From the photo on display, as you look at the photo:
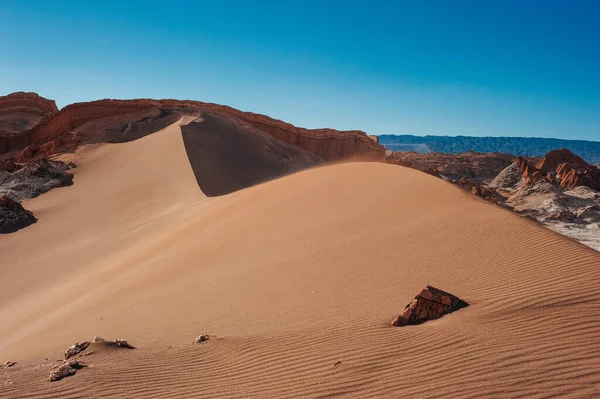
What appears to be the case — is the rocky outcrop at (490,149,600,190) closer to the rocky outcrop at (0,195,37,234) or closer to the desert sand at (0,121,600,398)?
the desert sand at (0,121,600,398)

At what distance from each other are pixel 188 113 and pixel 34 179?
1184 centimetres

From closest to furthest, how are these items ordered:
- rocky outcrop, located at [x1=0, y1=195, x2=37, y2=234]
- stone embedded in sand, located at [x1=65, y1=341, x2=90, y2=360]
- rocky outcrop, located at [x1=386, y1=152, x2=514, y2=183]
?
stone embedded in sand, located at [x1=65, y1=341, x2=90, y2=360]
rocky outcrop, located at [x1=0, y1=195, x2=37, y2=234]
rocky outcrop, located at [x1=386, y1=152, x2=514, y2=183]

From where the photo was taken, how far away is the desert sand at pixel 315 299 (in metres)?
4.21

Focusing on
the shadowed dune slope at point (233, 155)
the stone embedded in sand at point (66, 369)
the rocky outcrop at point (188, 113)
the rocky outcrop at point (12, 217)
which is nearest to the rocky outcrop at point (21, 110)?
the rocky outcrop at point (188, 113)

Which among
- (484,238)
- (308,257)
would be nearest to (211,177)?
(308,257)

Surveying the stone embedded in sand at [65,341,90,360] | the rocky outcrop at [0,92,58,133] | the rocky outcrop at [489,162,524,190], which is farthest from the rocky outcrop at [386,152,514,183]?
the stone embedded in sand at [65,341,90,360]

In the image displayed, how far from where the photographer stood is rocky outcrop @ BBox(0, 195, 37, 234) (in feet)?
52.2

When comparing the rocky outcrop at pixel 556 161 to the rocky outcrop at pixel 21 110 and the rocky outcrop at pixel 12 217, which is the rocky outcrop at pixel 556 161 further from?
the rocky outcrop at pixel 21 110

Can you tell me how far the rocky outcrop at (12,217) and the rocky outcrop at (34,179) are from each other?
2.24 metres

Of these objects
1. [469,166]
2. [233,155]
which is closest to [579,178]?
[233,155]

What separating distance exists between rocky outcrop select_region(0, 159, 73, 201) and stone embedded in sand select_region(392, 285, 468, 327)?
1857 centimetres

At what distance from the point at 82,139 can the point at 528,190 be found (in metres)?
27.1

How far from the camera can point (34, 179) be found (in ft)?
66.0

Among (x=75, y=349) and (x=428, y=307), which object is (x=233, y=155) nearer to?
(x=75, y=349)
